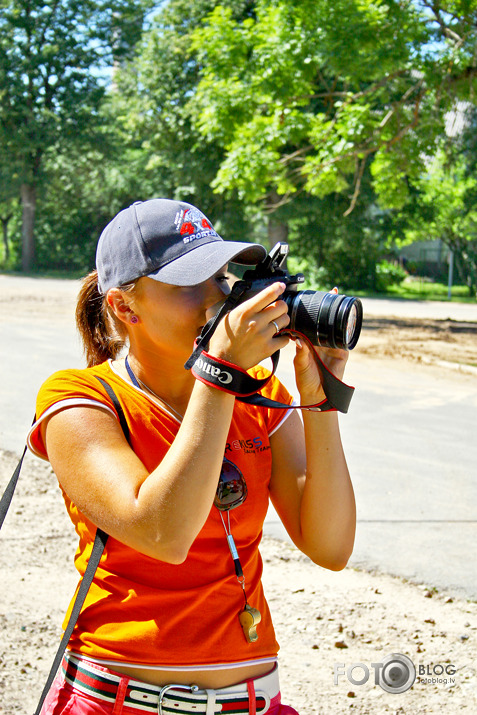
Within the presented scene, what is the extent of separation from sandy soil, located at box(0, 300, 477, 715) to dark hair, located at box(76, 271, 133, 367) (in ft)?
5.31

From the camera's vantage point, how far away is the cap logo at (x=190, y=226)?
66.2 inches

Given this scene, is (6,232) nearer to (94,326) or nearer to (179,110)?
(179,110)

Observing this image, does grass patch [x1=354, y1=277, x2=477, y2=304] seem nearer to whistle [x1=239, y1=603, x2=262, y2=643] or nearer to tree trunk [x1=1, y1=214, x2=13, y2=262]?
tree trunk [x1=1, y1=214, x2=13, y2=262]

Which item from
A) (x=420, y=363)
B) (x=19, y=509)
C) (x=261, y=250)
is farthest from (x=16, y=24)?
(x=261, y=250)

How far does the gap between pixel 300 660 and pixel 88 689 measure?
1.96m

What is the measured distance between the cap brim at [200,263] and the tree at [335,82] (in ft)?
37.1

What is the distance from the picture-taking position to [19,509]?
16.8 ft

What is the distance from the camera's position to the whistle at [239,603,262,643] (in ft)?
5.14

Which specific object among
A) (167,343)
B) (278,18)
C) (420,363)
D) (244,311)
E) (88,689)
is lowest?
(420,363)

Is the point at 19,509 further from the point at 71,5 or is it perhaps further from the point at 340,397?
the point at 71,5

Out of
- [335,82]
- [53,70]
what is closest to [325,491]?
[335,82]

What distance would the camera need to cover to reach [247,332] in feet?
4.66

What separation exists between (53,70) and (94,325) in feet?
127

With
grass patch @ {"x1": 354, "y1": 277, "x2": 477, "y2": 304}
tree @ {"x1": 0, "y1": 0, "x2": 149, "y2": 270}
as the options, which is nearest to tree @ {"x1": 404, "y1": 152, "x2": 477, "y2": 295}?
grass patch @ {"x1": 354, "y1": 277, "x2": 477, "y2": 304}
